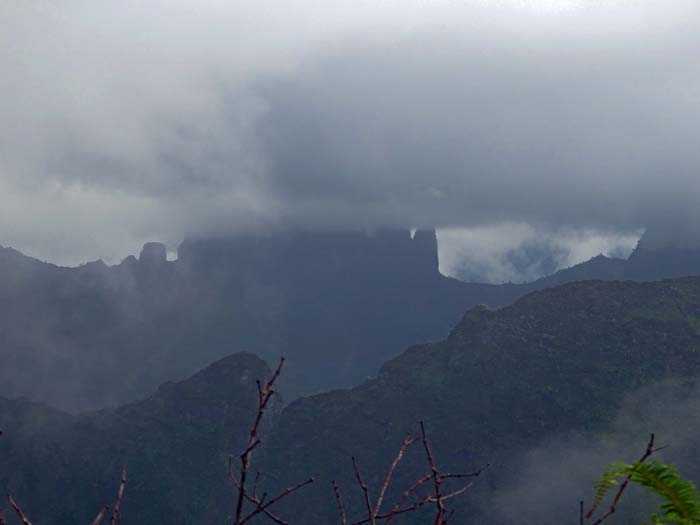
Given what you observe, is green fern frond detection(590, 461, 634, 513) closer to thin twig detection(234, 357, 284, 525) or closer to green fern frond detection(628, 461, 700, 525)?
green fern frond detection(628, 461, 700, 525)

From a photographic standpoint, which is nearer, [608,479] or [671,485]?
[671,485]

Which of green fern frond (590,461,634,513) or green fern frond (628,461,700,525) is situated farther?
green fern frond (590,461,634,513)

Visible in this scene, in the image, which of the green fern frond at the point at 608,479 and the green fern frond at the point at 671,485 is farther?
the green fern frond at the point at 608,479

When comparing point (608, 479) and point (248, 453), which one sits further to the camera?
point (608, 479)

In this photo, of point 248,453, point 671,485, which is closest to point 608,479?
point 671,485

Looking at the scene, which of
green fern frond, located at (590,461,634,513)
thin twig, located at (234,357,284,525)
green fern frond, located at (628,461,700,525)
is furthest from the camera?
green fern frond, located at (590,461,634,513)

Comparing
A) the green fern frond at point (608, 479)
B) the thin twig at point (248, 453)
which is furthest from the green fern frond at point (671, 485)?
the thin twig at point (248, 453)

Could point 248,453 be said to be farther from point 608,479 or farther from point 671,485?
point 671,485

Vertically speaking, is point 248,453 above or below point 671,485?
above

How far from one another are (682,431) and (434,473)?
202 metres

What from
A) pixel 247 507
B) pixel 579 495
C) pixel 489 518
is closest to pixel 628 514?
pixel 579 495

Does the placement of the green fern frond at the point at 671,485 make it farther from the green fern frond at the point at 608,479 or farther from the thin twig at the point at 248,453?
the thin twig at the point at 248,453

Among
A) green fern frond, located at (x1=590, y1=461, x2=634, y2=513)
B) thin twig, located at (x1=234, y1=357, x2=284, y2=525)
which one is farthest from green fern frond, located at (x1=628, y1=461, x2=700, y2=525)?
thin twig, located at (x1=234, y1=357, x2=284, y2=525)

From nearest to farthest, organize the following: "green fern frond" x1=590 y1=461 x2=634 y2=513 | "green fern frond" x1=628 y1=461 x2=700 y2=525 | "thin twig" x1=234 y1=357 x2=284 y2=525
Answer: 1. "thin twig" x1=234 y1=357 x2=284 y2=525
2. "green fern frond" x1=628 y1=461 x2=700 y2=525
3. "green fern frond" x1=590 y1=461 x2=634 y2=513
